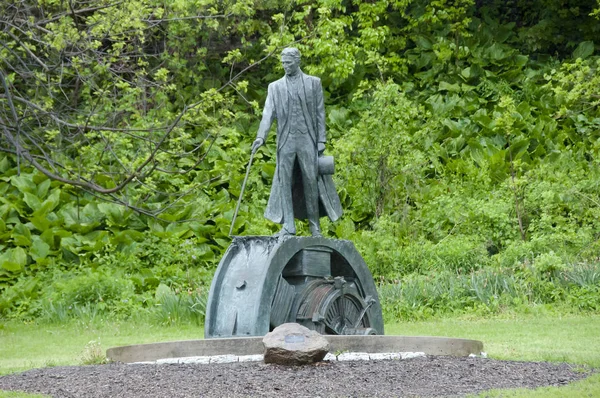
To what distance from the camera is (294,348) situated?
290 inches

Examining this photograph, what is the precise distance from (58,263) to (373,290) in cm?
776

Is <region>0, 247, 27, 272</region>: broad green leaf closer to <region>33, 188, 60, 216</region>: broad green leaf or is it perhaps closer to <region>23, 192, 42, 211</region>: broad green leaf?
<region>33, 188, 60, 216</region>: broad green leaf

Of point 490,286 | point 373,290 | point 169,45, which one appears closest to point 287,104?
point 373,290

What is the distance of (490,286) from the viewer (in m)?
13.3

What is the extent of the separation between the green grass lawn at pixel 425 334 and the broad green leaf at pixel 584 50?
956 centimetres

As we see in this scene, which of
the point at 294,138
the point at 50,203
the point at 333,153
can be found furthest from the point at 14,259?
the point at 294,138

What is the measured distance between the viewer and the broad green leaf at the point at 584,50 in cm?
2034

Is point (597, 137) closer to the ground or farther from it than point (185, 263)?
farther from it

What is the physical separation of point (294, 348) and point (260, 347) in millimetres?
691

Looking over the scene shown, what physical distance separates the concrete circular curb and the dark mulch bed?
322 mm

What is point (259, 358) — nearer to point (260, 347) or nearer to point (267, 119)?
point (260, 347)

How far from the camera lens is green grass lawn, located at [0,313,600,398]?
9.12 m

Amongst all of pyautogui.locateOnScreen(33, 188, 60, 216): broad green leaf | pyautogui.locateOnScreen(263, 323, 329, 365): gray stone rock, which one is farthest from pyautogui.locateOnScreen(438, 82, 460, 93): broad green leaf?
pyautogui.locateOnScreen(263, 323, 329, 365): gray stone rock

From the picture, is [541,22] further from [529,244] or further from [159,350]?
[159,350]
